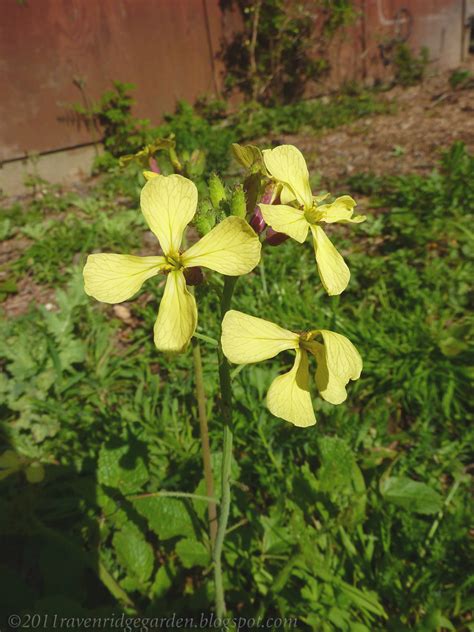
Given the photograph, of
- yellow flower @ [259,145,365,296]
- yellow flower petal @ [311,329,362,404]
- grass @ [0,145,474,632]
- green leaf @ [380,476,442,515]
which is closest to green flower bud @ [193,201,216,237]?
yellow flower @ [259,145,365,296]

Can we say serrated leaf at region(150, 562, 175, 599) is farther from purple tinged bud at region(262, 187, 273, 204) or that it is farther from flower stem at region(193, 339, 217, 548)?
purple tinged bud at region(262, 187, 273, 204)

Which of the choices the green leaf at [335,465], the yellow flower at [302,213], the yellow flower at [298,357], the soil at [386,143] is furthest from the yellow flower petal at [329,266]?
the soil at [386,143]

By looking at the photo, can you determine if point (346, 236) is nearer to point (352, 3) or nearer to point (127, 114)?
point (127, 114)

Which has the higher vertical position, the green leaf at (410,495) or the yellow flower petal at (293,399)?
the yellow flower petal at (293,399)

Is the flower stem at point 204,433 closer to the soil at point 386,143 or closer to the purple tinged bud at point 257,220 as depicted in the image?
the purple tinged bud at point 257,220

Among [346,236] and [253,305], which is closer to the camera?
[253,305]

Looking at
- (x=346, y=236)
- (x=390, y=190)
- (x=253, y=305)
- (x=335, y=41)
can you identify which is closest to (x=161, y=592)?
(x=253, y=305)

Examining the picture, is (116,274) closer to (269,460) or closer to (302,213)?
(302,213)
